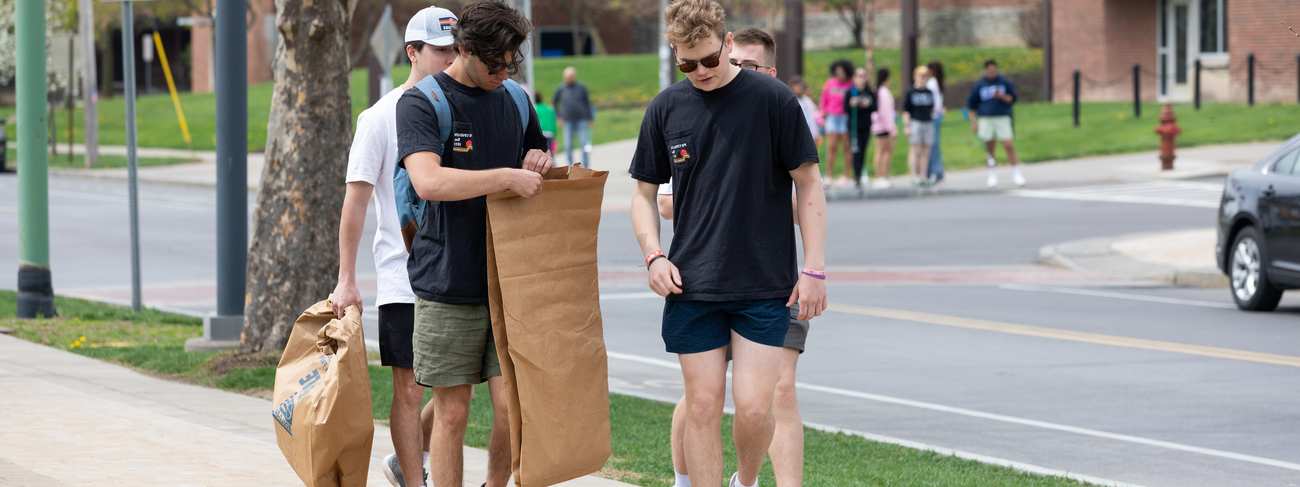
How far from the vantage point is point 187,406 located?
7430 mm

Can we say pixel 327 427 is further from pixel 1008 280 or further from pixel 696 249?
pixel 1008 280

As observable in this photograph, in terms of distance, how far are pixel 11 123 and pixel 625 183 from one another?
29191 mm

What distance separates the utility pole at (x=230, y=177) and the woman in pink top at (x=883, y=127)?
14.2m

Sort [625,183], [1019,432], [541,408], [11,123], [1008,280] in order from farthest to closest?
1. [11,123]
2. [625,183]
3. [1008,280]
4. [1019,432]
5. [541,408]

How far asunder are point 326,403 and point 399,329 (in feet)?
1.77

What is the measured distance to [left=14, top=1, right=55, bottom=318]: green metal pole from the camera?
34.7ft

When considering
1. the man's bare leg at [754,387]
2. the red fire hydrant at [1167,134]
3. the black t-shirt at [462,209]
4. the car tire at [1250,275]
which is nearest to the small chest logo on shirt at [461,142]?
the black t-shirt at [462,209]

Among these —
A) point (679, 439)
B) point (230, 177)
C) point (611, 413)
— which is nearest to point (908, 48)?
point (230, 177)

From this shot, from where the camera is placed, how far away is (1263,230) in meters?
11.6

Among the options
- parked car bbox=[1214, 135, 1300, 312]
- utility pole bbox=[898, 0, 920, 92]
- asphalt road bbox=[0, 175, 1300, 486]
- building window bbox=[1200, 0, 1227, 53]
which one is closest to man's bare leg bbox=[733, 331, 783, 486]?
asphalt road bbox=[0, 175, 1300, 486]

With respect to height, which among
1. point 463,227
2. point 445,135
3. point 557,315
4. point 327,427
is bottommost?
point 327,427

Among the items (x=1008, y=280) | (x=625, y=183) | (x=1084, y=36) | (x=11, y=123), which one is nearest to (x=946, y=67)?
(x=1084, y=36)

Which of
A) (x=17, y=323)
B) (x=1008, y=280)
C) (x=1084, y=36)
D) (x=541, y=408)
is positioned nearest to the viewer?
(x=541, y=408)

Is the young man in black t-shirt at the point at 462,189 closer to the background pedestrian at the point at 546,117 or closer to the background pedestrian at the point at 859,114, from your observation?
the background pedestrian at the point at 859,114
